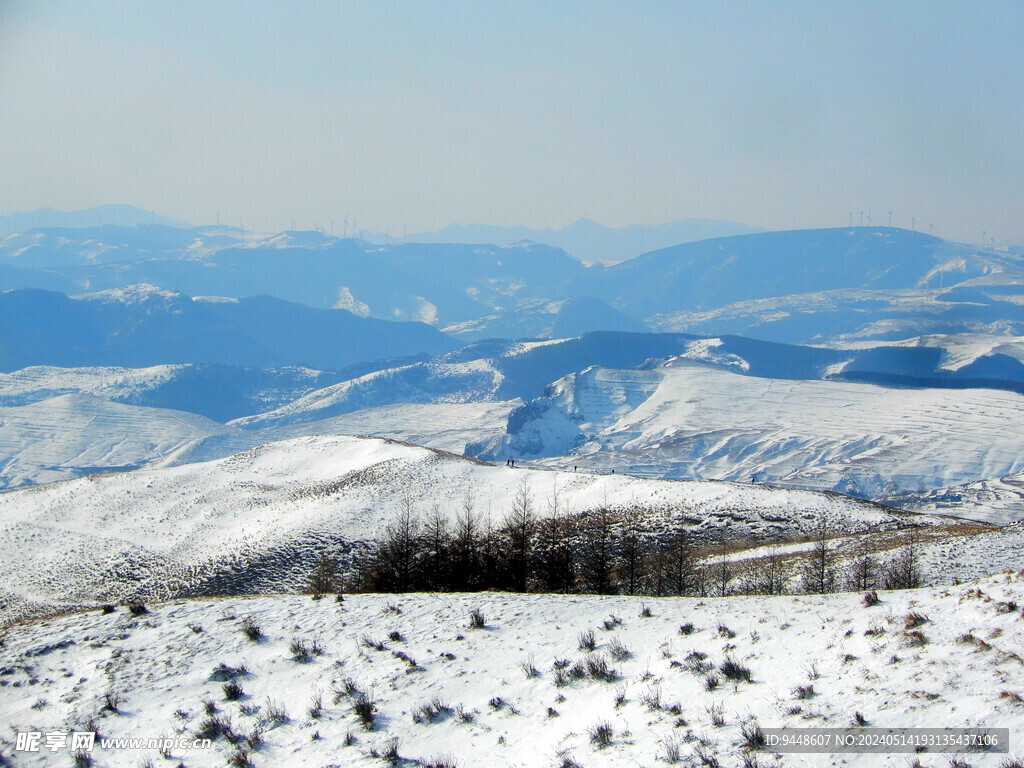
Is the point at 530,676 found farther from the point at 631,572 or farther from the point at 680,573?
the point at 631,572

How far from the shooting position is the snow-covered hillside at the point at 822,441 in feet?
465

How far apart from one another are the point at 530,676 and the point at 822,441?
15817 centimetres

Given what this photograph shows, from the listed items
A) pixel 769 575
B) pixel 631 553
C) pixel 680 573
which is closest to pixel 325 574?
pixel 631 553

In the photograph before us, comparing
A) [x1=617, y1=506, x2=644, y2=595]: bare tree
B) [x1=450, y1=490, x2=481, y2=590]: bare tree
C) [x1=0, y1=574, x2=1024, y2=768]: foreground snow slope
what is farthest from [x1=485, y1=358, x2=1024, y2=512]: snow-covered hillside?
[x1=0, y1=574, x2=1024, y2=768]: foreground snow slope

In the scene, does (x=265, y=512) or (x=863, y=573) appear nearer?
(x=863, y=573)

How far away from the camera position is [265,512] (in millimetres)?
58750

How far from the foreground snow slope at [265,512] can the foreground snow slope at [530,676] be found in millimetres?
26681

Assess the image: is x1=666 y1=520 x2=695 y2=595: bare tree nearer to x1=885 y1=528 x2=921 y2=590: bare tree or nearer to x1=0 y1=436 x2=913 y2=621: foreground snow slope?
x1=885 y1=528 x2=921 y2=590: bare tree

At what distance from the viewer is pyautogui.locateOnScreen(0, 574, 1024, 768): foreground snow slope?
12.5 metres

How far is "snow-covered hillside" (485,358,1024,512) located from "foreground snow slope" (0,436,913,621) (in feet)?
290

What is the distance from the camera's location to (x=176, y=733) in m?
14.9

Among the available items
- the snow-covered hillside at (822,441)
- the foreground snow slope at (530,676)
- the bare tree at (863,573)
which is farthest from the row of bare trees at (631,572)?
the snow-covered hillside at (822,441)

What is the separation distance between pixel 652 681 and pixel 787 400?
193681mm

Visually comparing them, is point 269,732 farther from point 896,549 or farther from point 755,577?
point 896,549
